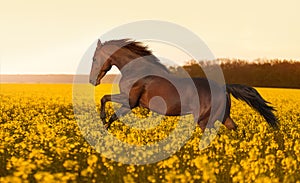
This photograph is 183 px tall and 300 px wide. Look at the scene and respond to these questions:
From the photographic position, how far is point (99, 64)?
31.8ft

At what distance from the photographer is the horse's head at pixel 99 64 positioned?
957 cm

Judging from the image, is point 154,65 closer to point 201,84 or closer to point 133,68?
point 133,68

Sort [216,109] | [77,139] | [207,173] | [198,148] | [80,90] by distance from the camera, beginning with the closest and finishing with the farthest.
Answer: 1. [207,173]
2. [198,148]
3. [216,109]
4. [77,139]
5. [80,90]

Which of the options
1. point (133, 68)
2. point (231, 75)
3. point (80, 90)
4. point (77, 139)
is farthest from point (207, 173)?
point (231, 75)

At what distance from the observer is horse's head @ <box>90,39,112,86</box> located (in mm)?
9570

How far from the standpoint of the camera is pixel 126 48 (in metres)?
9.40

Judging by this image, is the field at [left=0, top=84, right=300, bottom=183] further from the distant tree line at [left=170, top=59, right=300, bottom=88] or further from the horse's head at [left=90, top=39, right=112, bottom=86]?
the distant tree line at [left=170, top=59, right=300, bottom=88]

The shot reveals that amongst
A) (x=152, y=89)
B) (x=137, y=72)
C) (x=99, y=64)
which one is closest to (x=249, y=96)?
(x=152, y=89)

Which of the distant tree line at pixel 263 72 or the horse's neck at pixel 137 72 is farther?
the distant tree line at pixel 263 72

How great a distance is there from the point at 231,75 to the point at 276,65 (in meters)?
5.47

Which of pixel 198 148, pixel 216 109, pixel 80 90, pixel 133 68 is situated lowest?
pixel 80 90

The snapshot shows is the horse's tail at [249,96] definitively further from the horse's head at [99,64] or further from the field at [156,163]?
the horse's head at [99,64]

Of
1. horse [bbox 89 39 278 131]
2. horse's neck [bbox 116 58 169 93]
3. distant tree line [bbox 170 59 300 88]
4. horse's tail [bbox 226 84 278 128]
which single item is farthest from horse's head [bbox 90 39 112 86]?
distant tree line [bbox 170 59 300 88]

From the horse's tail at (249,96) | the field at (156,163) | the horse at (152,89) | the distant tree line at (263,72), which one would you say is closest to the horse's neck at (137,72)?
the horse at (152,89)
